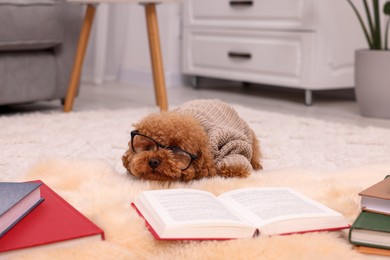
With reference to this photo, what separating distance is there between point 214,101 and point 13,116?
1126mm

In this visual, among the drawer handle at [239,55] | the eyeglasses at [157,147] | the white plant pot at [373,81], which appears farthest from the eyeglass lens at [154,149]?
the drawer handle at [239,55]

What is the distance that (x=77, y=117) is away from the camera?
2.28 metres

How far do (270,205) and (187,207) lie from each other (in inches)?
5.2

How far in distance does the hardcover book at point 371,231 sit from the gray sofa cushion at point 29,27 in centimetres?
172

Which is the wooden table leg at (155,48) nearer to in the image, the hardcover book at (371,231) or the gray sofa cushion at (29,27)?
the gray sofa cushion at (29,27)

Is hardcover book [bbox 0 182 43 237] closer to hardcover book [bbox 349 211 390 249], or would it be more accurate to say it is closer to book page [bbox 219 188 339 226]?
book page [bbox 219 188 339 226]

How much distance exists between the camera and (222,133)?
128cm

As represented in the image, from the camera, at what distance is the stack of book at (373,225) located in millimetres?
832

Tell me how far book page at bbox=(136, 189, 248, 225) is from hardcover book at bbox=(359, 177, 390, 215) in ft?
0.60

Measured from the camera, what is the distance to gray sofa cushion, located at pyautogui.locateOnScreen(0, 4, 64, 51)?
225 centimetres

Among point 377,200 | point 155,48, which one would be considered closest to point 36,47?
point 155,48

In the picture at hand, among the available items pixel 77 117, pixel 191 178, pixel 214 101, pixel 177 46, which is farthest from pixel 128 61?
pixel 191 178

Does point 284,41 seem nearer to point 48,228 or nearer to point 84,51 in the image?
point 84,51

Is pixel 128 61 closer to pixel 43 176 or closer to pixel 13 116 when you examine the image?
pixel 13 116
